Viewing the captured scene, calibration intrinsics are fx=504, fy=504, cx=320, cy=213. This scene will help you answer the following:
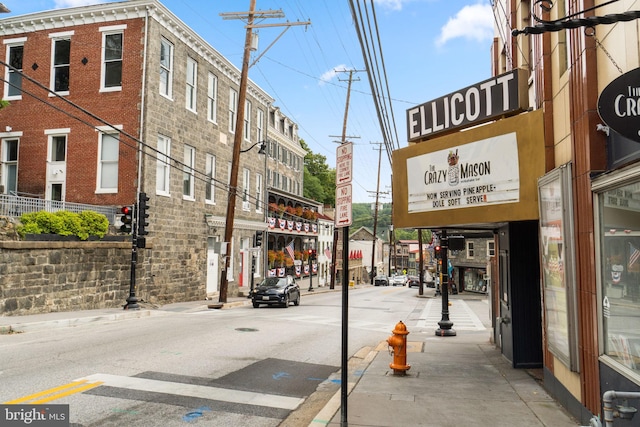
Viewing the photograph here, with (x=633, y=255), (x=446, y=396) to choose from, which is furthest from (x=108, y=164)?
(x=633, y=255)

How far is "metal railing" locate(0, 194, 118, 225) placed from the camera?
642 inches

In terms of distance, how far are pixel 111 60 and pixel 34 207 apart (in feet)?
27.6

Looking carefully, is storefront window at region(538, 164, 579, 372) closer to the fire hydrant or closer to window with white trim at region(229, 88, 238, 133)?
the fire hydrant

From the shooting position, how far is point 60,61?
23438 mm

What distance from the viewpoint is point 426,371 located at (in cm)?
924

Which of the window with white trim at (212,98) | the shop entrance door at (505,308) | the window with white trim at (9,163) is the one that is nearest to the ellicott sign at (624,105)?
the shop entrance door at (505,308)

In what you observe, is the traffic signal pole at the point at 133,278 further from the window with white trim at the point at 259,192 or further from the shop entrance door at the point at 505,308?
the window with white trim at the point at 259,192

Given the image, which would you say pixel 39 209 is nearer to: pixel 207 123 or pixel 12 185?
pixel 12 185

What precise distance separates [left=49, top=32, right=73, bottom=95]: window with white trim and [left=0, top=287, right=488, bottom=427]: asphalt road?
44.4 feet

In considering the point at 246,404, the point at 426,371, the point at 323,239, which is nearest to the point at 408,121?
the point at 426,371

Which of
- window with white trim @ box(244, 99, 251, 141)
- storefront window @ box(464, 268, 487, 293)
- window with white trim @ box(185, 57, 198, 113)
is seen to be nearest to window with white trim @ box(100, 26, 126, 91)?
window with white trim @ box(185, 57, 198, 113)

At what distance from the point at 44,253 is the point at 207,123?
1307 cm

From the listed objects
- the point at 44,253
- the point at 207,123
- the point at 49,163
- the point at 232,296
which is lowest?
the point at 232,296

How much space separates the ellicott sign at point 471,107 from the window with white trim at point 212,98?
1965 cm
